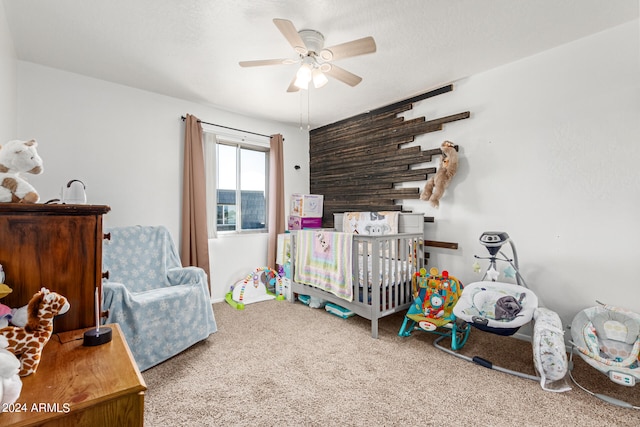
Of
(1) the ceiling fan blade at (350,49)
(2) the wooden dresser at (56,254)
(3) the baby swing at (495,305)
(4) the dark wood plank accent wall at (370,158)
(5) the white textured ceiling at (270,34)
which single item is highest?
(5) the white textured ceiling at (270,34)

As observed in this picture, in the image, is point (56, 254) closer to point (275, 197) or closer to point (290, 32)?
point (290, 32)

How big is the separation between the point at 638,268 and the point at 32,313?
10.7ft

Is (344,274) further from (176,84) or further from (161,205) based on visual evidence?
(176,84)

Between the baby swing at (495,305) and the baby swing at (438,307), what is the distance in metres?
0.14

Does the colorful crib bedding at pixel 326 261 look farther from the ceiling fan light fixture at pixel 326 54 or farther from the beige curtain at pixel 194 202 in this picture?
the ceiling fan light fixture at pixel 326 54

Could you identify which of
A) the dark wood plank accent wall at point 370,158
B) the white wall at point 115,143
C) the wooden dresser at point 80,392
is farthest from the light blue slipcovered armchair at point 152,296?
the dark wood plank accent wall at point 370,158

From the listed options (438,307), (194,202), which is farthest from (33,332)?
(194,202)

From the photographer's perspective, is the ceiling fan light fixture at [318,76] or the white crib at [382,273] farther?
the white crib at [382,273]

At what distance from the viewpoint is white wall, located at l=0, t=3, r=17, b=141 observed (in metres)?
1.93

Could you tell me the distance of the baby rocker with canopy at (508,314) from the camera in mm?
1784

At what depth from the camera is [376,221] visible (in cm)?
338

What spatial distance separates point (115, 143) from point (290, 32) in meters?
2.25

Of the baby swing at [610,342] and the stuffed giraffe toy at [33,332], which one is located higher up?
the stuffed giraffe toy at [33,332]

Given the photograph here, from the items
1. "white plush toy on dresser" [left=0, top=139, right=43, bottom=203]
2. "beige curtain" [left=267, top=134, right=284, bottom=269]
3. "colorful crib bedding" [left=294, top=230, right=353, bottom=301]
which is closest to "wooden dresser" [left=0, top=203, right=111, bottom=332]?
"white plush toy on dresser" [left=0, top=139, right=43, bottom=203]
